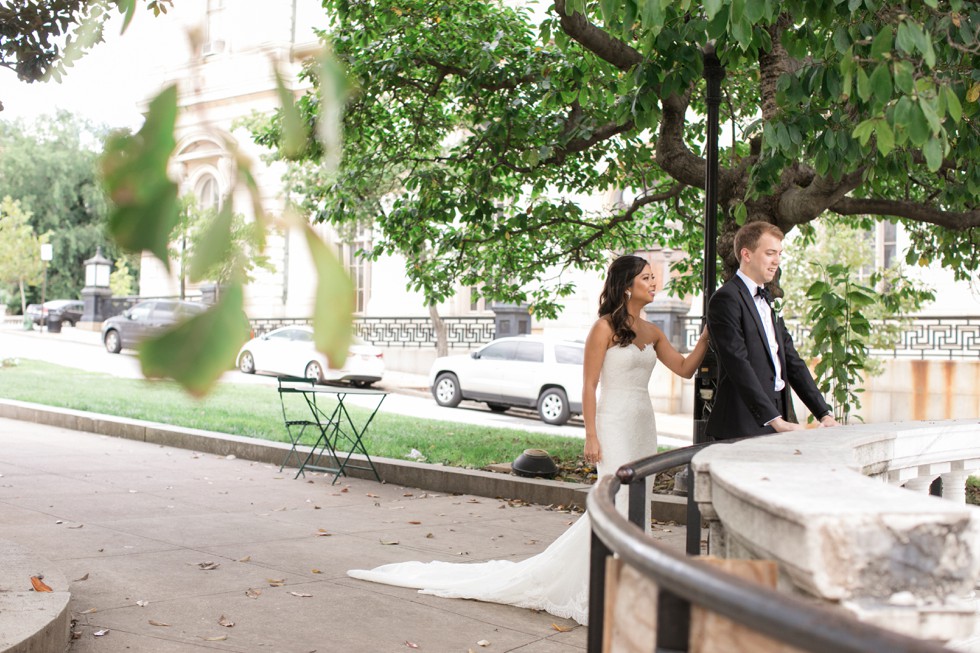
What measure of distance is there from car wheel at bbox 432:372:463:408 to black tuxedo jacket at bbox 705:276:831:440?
1714 cm

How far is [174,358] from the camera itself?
0.82 metres

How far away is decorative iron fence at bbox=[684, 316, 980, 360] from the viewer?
20312 mm

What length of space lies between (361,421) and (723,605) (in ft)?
50.8

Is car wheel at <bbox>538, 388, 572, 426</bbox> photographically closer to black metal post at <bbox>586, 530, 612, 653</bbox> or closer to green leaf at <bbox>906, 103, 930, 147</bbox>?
green leaf at <bbox>906, 103, 930, 147</bbox>

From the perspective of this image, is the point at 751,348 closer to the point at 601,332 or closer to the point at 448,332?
the point at 601,332

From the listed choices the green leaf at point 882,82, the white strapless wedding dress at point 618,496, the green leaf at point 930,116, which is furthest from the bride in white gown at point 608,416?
the green leaf at point 930,116

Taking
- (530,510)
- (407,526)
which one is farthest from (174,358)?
(530,510)

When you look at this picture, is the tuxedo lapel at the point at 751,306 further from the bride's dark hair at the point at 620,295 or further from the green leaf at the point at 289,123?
the green leaf at the point at 289,123

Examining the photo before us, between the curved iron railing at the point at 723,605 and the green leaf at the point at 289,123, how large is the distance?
2.54 ft

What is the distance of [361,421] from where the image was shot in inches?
655

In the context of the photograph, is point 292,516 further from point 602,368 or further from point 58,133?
point 58,133

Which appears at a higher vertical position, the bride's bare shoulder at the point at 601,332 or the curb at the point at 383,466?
the bride's bare shoulder at the point at 601,332

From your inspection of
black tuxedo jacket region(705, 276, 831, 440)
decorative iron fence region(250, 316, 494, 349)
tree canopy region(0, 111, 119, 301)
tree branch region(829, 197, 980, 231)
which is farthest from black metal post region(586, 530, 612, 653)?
decorative iron fence region(250, 316, 494, 349)

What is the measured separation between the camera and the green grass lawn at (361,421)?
12414 millimetres
